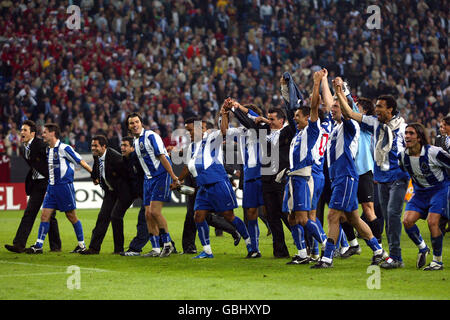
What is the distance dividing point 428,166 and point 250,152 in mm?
2987

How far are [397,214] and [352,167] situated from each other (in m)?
0.84

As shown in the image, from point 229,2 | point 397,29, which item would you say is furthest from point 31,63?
point 397,29

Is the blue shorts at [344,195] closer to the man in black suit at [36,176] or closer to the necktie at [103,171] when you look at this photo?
the necktie at [103,171]

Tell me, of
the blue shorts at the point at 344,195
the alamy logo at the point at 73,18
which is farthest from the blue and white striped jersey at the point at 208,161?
the alamy logo at the point at 73,18

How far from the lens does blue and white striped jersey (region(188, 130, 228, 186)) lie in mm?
11234

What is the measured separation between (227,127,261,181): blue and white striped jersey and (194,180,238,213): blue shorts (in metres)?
0.41

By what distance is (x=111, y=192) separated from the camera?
12492mm

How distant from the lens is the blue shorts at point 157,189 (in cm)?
1154

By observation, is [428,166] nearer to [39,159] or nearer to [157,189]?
[157,189]

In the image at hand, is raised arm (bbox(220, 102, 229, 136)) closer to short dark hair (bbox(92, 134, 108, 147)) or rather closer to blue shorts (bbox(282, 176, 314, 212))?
blue shorts (bbox(282, 176, 314, 212))

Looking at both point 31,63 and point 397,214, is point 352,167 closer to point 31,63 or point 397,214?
point 397,214

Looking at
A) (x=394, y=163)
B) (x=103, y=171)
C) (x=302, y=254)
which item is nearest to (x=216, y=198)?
(x=302, y=254)

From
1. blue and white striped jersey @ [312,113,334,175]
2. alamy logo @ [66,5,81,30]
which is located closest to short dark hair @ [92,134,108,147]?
blue and white striped jersey @ [312,113,334,175]

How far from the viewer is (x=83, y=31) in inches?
1124
